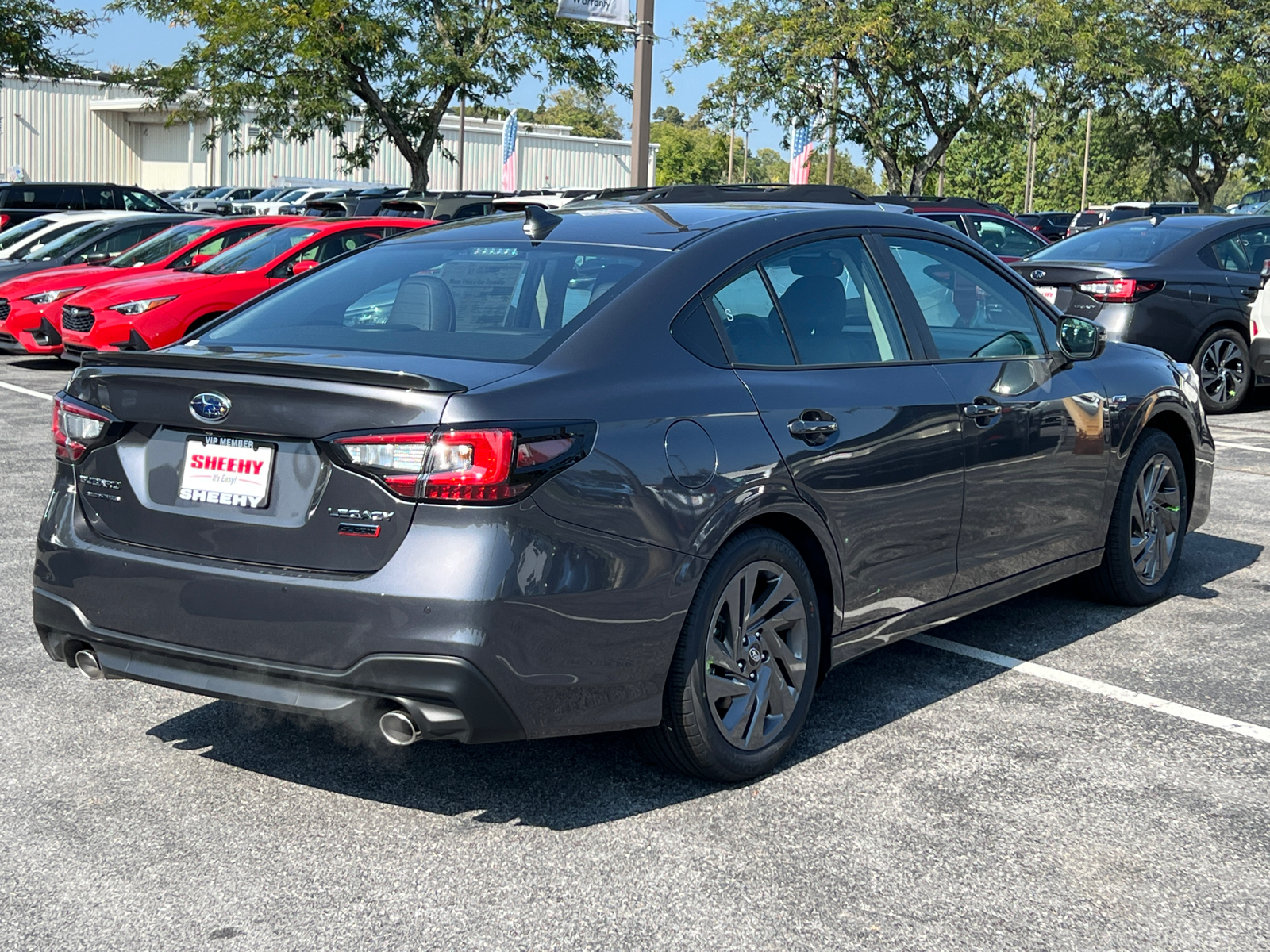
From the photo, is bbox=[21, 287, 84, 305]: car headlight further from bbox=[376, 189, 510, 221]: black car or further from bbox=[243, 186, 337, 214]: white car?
bbox=[243, 186, 337, 214]: white car

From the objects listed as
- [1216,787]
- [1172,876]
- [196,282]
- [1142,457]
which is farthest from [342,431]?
[196,282]

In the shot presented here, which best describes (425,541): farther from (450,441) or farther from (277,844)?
(277,844)

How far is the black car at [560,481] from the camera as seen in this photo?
11.3ft

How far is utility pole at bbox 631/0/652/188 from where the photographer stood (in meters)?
15.7

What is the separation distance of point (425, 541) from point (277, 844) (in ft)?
2.94

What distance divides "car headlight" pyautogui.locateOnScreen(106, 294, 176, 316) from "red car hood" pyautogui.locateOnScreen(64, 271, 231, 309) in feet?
0.17

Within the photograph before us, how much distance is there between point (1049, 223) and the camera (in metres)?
36.6

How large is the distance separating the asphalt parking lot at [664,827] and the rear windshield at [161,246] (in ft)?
40.8

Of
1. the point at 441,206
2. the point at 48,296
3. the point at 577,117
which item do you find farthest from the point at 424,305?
the point at 577,117

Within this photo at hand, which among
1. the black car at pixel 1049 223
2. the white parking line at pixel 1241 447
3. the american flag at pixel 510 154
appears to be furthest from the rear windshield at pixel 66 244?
the black car at pixel 1049 223

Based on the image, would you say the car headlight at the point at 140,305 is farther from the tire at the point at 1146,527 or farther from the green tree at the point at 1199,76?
the green tree at the point at 1199,76

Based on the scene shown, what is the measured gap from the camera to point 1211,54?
42562 mm

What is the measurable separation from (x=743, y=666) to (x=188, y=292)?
11203mm

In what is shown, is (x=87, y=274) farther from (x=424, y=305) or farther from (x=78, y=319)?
(x=424, y=305)
